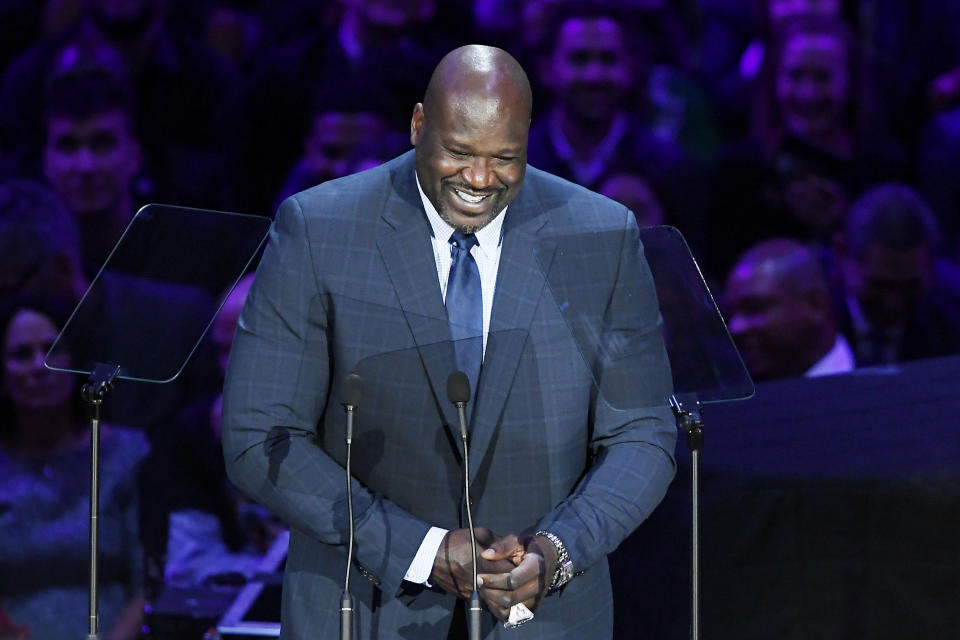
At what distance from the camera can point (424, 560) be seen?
205 cm

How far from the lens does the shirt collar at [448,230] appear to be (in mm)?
2219

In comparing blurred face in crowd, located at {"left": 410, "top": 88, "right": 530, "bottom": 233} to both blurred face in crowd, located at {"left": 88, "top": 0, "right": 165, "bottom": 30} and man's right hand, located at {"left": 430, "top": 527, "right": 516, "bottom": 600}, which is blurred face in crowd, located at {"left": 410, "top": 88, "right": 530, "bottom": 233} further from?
blurred face in crowd, located at {"left": 88, "top": 0, "right": 165, "bottom": 30}

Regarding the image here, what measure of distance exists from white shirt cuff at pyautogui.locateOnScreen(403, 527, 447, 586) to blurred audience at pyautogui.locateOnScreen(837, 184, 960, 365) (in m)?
2.93

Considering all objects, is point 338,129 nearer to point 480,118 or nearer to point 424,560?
point 480,118

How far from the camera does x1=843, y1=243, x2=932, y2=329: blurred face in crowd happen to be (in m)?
4.74

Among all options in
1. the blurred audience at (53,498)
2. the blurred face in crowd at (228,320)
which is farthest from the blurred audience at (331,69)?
the blurred audience at (53,498)

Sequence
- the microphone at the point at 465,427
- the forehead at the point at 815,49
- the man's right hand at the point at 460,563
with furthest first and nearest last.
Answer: the forehead at the point at 815,49 → the man's right hand at the point at 460,563 → the microphone at the point at 465,427

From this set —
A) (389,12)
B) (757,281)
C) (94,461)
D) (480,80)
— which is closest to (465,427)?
(480,80)

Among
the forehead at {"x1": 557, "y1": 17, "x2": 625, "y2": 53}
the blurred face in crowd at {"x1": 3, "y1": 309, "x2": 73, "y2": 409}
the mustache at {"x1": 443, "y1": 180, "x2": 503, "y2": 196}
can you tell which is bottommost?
the blurred face in crowd at {"x1": 3, "y1": 309, "x2": 73, "y2": 409}

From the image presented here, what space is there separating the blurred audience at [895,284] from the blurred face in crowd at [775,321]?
0.37 meters

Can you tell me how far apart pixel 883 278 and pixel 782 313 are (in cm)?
55

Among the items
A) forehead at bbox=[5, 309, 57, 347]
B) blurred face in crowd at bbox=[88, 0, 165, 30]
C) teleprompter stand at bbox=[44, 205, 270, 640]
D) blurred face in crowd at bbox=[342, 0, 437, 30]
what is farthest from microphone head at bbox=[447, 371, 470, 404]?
blurred face in crowd at bbox=[88, 0, 165, 30]

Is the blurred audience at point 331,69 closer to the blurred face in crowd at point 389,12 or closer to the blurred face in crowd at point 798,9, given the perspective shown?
the blurred face in crowd at point 389,12

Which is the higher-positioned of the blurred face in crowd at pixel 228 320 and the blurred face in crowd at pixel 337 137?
the blurred face in crowd at pixel 337 137
